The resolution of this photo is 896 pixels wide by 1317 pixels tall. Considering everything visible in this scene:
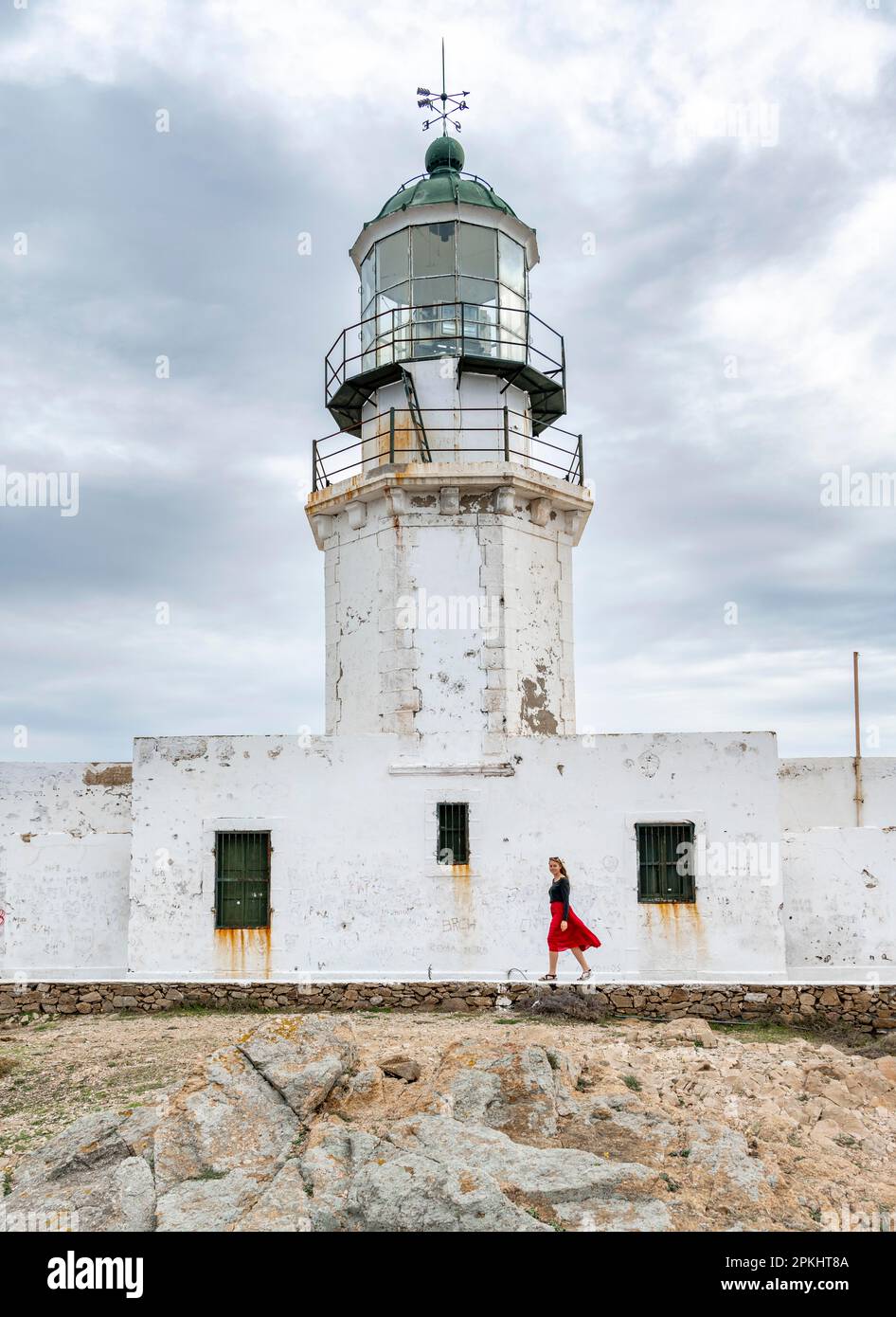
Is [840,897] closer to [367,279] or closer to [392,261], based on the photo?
[392,261]

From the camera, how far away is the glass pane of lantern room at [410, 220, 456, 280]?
52.1 ft

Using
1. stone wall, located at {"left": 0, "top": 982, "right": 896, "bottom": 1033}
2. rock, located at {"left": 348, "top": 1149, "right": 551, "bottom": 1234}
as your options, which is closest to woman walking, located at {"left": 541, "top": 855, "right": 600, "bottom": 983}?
stone wall, located at {"left": 0, "top": 982, "right": 896, "bottom": 1033}

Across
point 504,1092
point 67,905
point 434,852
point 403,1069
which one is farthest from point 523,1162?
point 67,905

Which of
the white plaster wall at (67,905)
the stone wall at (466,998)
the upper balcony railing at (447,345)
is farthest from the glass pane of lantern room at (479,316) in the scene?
the stone wall at (466,998)

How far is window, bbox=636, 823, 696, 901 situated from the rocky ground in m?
3.90

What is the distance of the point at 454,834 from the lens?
44.6 feet

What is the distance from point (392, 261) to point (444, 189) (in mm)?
1367

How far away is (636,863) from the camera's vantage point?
13.3m

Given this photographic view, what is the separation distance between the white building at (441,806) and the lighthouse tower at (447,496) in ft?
0.15

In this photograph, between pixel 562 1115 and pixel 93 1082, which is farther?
pixel 93 1082

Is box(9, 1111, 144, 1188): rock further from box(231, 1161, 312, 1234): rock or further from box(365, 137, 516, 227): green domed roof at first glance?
box(365, 137, 516, 227): green domed roof
